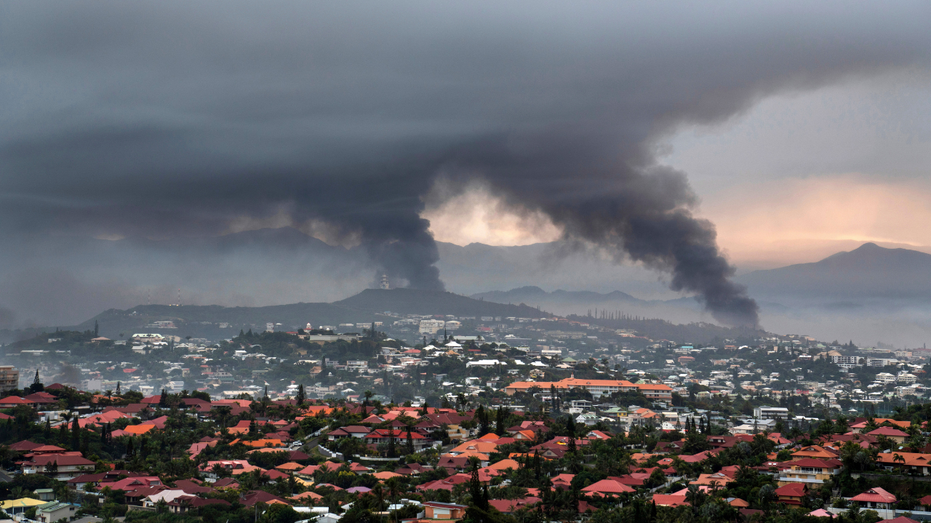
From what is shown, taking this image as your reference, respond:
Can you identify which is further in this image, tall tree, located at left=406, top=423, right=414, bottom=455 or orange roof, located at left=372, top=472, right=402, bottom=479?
tall tree, located at left=406, top=423, right=414, bottom=455

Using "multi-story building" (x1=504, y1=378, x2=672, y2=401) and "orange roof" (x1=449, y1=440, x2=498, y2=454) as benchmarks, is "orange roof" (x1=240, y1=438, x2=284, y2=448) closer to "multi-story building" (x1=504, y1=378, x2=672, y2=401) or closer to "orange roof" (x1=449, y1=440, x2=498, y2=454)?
"orange roof" (x1=449, y1=440, x2=498, y2=454)

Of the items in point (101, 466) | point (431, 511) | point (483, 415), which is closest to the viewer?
point (431, 511)

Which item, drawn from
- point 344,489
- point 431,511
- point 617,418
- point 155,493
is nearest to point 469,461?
point 344,489

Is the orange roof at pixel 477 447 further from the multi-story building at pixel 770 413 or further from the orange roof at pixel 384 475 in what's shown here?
the multi-story building at pixel 770 413

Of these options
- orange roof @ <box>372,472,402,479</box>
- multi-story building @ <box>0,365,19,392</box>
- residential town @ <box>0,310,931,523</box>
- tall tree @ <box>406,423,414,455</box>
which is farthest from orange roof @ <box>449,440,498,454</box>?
multi-story building @ <box>0,365,19,392</box>

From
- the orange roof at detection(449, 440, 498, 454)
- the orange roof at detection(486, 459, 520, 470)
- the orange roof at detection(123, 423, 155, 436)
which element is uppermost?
the orange roof at detection(123, 423, 155, 436)

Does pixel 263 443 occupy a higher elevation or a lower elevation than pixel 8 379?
lower

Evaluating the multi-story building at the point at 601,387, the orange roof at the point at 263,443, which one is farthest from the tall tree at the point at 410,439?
the multi-story building at the point at 601,387

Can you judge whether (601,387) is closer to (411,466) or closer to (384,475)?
(411,466)

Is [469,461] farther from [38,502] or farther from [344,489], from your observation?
[38,502]

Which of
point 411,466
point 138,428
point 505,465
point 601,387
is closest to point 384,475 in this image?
point 411,466

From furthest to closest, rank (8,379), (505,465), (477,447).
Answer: (8,379), (477,447), (505,465)
